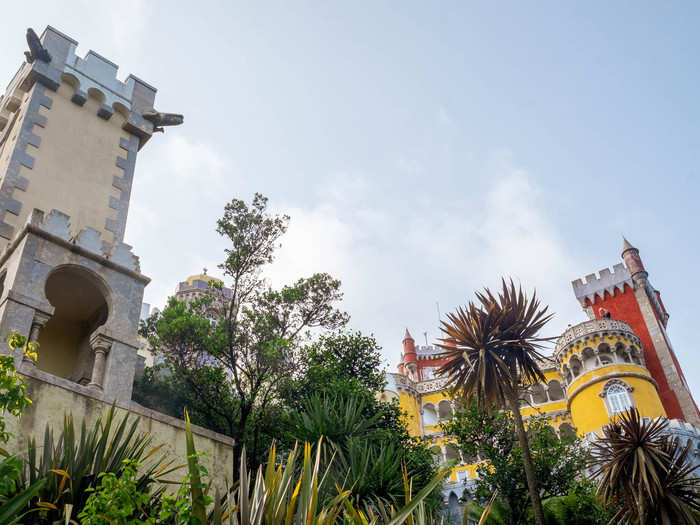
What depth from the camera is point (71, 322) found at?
13.7 meters

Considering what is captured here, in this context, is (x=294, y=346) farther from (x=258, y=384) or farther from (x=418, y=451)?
(x=418, y=451)

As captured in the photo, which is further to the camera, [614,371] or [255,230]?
[614,371]

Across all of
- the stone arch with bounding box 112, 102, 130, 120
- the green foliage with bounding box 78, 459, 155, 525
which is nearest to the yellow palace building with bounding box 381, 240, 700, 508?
the stone arch with bounding box 112, 102, 130, 120

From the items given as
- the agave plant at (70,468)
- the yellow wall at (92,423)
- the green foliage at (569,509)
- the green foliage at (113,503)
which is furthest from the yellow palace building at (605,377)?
the green foliage at (113,503)

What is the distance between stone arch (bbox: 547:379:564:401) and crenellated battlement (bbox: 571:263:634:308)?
239 inches

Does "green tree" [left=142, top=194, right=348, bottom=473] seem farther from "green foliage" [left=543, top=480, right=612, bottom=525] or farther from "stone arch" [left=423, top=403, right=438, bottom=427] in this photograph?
"stone arch" [left=423, top=403, right=438, bottom=427]

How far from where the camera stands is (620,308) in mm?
42812

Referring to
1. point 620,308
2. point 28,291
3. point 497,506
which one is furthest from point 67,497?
point 620,308

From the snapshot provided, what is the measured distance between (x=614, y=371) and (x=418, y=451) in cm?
1945

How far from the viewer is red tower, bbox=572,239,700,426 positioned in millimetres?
37375

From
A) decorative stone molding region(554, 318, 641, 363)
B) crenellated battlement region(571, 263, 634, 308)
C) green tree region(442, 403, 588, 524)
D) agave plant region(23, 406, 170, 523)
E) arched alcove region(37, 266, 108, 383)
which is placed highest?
crenellated battlement region(571, 263, 634, 308)

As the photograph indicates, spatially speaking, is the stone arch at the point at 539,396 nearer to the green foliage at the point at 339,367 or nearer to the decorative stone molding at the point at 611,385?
the decorative stone molding at the point at 611,385

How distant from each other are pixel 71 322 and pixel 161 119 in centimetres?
574

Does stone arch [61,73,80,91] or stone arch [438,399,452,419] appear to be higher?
stone arch [438,399,452,419]
